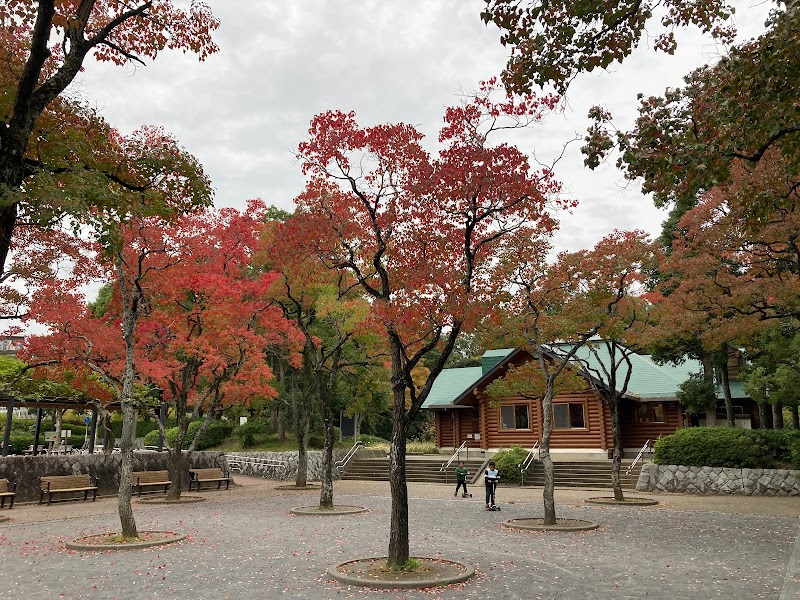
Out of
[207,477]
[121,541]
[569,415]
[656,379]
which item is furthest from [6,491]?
[656,379]

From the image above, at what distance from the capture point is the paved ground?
8922mm

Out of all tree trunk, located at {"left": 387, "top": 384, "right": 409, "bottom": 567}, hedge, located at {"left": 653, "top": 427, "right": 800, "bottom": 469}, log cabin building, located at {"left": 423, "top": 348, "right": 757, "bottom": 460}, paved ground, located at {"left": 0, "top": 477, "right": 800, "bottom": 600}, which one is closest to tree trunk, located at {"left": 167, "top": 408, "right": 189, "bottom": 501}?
paved ground, located at {"left": 0, "top": 477, "right": 800, "bottom": 600}

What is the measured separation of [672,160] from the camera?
7.80 m

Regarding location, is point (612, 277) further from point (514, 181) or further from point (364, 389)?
point (364, 389)

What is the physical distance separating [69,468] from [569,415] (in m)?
23.1

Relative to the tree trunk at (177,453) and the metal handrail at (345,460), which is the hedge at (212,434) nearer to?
the metal handrail at (345,460)

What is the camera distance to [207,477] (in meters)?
27.3

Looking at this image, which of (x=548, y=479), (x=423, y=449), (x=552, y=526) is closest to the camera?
(x=552, y=526)

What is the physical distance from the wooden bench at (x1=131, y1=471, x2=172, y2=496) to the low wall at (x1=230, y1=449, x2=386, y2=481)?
7417mm

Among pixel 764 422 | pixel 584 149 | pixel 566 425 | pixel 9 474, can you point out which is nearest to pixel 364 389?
pixel 566 425

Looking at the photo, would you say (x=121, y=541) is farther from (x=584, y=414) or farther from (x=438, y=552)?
(x=584, y=414)

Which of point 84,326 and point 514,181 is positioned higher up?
point 514,181

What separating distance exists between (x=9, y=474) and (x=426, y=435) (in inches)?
1352

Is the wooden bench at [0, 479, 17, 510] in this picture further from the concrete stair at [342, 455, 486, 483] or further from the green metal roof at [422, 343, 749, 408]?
the green metal roof at [422, 343, 749, 408]
